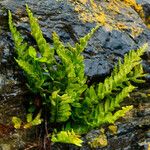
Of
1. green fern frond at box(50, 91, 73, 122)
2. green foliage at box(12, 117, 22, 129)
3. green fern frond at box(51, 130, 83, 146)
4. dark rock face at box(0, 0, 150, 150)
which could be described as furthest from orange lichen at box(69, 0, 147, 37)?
green fern frond at box(51, 130, 83, 146)

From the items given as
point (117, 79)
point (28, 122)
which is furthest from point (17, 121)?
point (117, 79)

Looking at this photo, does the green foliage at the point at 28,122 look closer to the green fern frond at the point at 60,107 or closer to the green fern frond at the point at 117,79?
the green fern frond at the point at 60,107

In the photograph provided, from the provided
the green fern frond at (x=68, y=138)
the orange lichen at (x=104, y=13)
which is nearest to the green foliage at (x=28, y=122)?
the green fern frond at (x=68, y=138)

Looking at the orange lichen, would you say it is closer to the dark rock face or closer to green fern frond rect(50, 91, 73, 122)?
the dark rock face

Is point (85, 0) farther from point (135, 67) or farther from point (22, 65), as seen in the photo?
point (22, 65)

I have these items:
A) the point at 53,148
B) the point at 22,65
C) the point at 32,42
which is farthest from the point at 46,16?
the point at 53,148

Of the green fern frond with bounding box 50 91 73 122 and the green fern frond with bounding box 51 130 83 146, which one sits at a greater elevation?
the green fern frond with bounding box 50 91 73 122

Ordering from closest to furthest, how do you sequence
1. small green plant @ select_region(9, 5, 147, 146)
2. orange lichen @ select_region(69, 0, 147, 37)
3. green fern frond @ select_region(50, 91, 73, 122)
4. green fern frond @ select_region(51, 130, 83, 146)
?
green fern frond @ select_region(51, 130, 83, 146) < green fern frond @ select_region(50, 91, 73, 122) < small green plant @ select_region(9, 5, 147, 146) < orange lichen @ select_region(69, 0, 147, 37)

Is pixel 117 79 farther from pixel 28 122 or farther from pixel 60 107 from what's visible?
pixel 28 122
